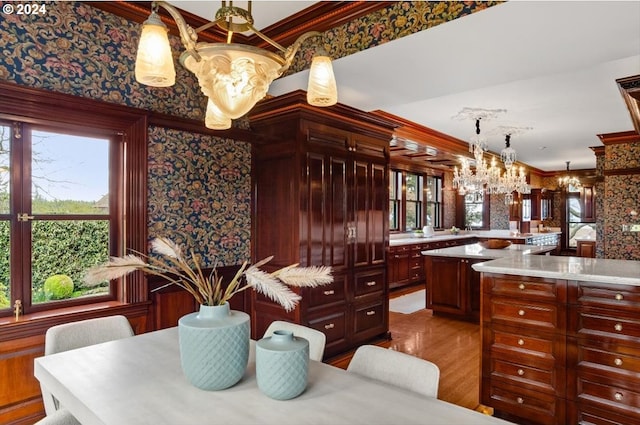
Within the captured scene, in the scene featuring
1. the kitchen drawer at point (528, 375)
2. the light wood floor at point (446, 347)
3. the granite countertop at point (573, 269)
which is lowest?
the light wood floor at point (446, 347)

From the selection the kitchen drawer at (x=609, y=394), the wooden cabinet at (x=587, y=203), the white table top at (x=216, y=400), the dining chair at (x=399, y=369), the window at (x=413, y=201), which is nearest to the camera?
the white table top at (x=216, y=400)

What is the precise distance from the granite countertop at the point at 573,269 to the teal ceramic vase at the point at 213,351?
2082 mm

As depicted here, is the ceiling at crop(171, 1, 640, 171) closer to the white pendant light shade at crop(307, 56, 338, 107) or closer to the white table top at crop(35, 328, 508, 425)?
the white pendant light shade at crop(307, 56, 338, 107)

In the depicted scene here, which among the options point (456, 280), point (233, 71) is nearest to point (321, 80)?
point (233, 71)

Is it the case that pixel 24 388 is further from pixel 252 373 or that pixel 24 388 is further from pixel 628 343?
pixel 628 343

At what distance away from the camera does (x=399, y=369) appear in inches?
57.3

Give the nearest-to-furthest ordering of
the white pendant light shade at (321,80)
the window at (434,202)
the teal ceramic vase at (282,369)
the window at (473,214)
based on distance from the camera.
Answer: the teal ceramic vase at (282,369), the white pendant light shade at (321,80), the window at (434,202), the window at (473,214)

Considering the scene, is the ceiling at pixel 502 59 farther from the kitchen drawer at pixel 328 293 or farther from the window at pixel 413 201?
the window at pixel 413 201

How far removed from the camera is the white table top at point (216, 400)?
1.13 m

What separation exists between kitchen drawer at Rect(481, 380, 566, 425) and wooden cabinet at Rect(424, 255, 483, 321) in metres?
2.24

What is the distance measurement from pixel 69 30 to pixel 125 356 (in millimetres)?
2107

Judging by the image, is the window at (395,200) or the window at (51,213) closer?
the window at (51,213)

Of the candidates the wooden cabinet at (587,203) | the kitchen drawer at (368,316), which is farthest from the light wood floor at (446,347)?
the wooden cabinet at (587,203)

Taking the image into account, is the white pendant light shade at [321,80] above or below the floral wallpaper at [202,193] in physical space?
above
